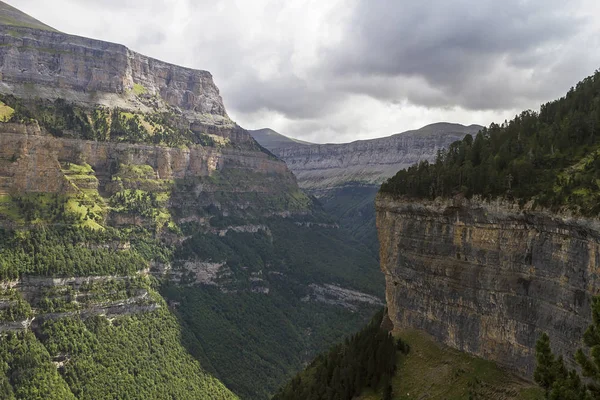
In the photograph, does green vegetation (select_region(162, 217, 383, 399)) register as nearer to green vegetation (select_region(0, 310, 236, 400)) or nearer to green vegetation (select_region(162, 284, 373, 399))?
green vegetation (select_region(162, 284, 373, 399))

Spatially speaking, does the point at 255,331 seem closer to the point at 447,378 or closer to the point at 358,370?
the point at 358,370

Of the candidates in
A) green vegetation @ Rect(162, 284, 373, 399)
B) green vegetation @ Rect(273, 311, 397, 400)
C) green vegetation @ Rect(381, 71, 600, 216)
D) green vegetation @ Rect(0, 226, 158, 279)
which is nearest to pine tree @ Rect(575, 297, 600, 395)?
green vegetation @ Rect(381, 71, 600, 216)

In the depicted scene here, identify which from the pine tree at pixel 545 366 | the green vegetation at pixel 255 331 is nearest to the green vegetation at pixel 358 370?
the pine tree at pixel 545 366

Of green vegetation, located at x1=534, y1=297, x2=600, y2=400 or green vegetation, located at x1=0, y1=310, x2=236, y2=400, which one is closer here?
green vegetation, located at x1=534, y1=297, x2=600, y2=400

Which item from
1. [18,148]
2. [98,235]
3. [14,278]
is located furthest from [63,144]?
[14,278]

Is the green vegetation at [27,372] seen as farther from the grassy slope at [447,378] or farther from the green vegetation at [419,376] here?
the grassy slope at [447,378]
